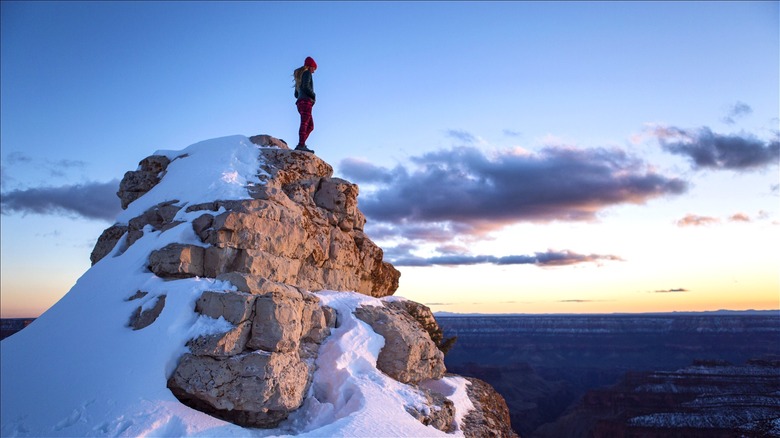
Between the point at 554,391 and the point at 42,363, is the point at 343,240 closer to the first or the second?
the point at 42,363

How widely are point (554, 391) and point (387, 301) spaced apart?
383 feet

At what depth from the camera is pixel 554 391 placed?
393ft

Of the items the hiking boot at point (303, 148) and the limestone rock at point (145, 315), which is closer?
the limestone rock at point (145, 315)

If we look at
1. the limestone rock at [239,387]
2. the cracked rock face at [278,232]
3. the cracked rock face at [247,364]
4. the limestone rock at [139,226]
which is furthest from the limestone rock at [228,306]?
the limestone rock at [139,226]

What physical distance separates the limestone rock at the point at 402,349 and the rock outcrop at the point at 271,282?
3 centimetres

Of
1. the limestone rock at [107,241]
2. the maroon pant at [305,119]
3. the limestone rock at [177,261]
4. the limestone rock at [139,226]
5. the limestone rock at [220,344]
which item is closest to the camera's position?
the limestone rock at [220,344]

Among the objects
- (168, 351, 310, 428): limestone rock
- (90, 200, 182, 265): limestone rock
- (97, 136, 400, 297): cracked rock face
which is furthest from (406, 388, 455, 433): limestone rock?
(90, 200, 182, 265): limestone rock

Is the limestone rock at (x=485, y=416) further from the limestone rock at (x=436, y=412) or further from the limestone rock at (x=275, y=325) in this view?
the limestone rock at (x=275, y=325)

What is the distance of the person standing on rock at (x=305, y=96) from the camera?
17.0 m

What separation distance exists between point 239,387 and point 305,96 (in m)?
10.5

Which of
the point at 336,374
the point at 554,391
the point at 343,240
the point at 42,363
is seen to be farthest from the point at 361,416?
the point at 554,391

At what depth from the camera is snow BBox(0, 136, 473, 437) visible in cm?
848

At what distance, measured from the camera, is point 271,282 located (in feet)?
37.4

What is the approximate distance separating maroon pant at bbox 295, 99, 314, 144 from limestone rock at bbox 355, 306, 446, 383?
22.0 ft
